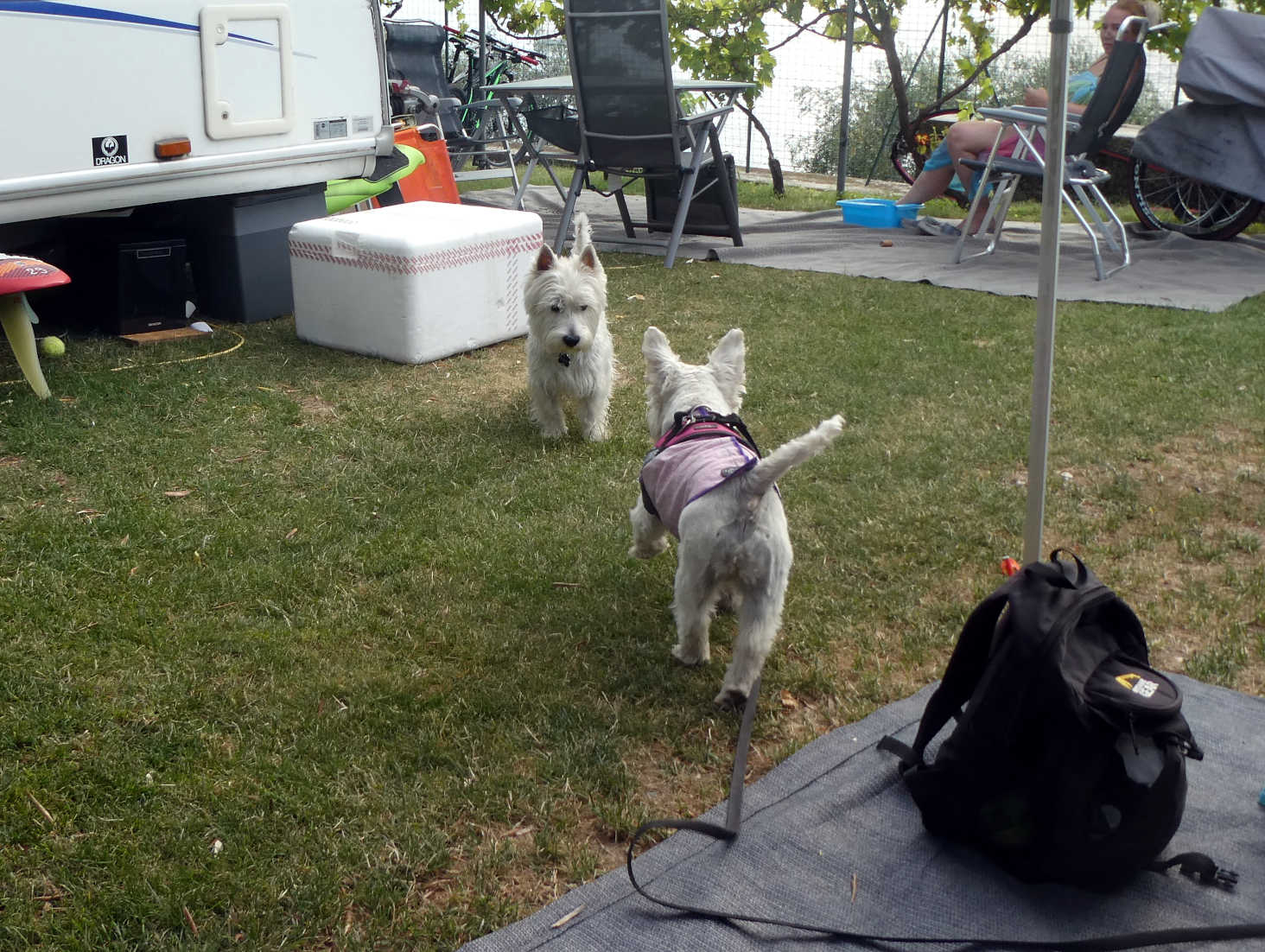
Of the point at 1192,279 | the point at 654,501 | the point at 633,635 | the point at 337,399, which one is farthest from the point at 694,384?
the point at 1192,279

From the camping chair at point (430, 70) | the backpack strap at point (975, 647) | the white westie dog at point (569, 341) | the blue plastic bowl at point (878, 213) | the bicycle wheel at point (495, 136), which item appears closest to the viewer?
the backpack strap at point (975, 647)

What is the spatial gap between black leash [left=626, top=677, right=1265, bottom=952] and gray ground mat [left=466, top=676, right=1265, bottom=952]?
0.05 feet

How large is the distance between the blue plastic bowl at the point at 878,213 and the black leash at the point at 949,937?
826 cm

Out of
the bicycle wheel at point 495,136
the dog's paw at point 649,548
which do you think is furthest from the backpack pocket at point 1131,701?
the bicycle wheel at point 495,136

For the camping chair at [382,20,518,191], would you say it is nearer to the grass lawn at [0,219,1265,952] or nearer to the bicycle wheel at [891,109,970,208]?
the bicycle wheel at [891,109,970,208]

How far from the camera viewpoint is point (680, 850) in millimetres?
2275

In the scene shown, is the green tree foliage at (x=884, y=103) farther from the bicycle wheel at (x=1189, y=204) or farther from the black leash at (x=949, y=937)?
the black leash at (x=949, y=937)

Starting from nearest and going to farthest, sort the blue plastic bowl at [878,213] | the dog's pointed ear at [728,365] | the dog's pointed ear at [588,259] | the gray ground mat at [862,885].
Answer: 1. the gray ground mat at [862,885]
2. the dog's pointed ear at [728,365]
3. the dog's pointed ear at [588,259]
4. the blue plastic bowl at [878,213]

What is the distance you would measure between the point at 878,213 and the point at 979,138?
1.03 metres

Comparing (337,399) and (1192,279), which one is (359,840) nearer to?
(337,399)

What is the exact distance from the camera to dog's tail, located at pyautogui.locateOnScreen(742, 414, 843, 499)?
2338 millimetres

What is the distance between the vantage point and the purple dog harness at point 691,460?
272cm

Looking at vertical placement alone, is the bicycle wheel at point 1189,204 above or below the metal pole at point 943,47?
below

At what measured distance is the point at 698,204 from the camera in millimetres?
8977
